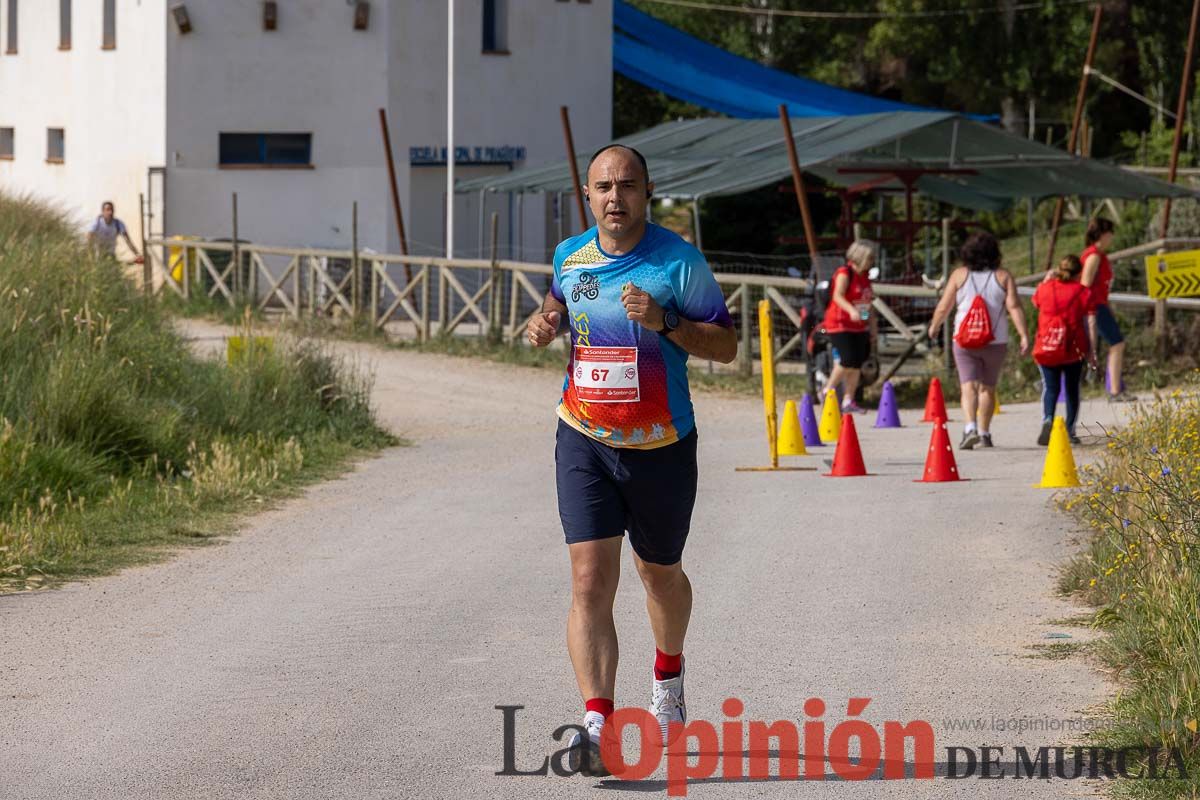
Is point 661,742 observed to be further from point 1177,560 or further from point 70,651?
point 70,651

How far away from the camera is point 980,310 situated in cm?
1316

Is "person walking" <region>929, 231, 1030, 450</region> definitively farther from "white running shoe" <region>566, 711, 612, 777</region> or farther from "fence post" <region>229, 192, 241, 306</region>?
"fence post" <region>229, 192, 241, 306</region>

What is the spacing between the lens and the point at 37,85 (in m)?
34.7

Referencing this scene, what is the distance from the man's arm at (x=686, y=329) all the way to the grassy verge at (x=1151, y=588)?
1742 mm

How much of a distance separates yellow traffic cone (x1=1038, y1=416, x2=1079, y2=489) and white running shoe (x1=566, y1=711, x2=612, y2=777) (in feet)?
21.9

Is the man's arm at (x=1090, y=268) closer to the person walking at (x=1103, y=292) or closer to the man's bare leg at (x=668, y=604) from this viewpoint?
the person walking at (x=1103, y=292)

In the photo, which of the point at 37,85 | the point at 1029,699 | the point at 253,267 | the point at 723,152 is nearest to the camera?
the point at 1029,699

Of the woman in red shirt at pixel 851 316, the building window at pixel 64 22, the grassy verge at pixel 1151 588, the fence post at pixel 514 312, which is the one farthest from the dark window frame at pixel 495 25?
the grassy verge at pixel 1151 588

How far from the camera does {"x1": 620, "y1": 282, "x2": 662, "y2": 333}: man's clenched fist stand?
5543mm

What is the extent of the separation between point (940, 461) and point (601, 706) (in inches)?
271

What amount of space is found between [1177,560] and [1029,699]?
839 millimetres

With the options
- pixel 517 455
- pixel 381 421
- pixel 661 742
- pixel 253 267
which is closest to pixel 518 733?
pixel 661 742

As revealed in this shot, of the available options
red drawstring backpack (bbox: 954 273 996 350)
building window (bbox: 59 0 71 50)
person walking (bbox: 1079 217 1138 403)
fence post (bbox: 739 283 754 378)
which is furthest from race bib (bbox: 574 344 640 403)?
building window (bbox: 59 0 71 50)

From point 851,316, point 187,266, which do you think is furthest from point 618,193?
point 187,266
